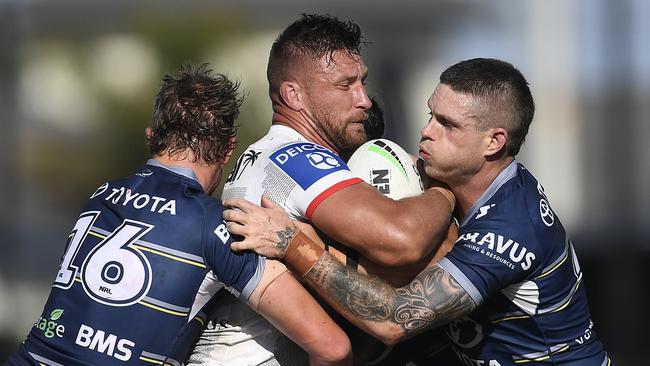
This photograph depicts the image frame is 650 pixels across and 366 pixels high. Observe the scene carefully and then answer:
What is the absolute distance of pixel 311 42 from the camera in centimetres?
473

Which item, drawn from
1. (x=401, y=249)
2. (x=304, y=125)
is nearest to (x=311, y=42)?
(x=304, y=125)

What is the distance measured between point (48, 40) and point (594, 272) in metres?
6.05

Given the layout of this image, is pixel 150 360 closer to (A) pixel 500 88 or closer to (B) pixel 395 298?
(B) pixel 395 298

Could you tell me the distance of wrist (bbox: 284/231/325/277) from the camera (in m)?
3.98

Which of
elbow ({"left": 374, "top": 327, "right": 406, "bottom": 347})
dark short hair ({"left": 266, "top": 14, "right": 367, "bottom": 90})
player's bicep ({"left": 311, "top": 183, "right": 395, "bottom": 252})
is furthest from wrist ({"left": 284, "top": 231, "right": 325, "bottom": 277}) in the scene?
dark short hair ({"left": 266, "top": 14, "right": 367, "bottom": 90})

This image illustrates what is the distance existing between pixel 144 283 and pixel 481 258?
54.8 inches

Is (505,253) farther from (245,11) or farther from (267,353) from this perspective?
(245,11)

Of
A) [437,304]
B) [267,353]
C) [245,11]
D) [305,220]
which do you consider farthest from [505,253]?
[245,11]

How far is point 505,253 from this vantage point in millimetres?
4074

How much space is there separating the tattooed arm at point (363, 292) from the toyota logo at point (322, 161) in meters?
0.28

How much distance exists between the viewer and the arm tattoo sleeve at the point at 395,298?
4.00 metres

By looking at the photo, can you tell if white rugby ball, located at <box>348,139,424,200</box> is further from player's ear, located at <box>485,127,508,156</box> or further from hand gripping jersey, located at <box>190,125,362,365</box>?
player's ear, located at <box>485,127,508,156</box>

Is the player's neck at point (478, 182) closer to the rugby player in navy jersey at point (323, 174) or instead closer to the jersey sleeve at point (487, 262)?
the rugby player in navy jersey at point (323, 174)

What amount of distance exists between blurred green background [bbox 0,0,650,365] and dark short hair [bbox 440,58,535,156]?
494 cm
